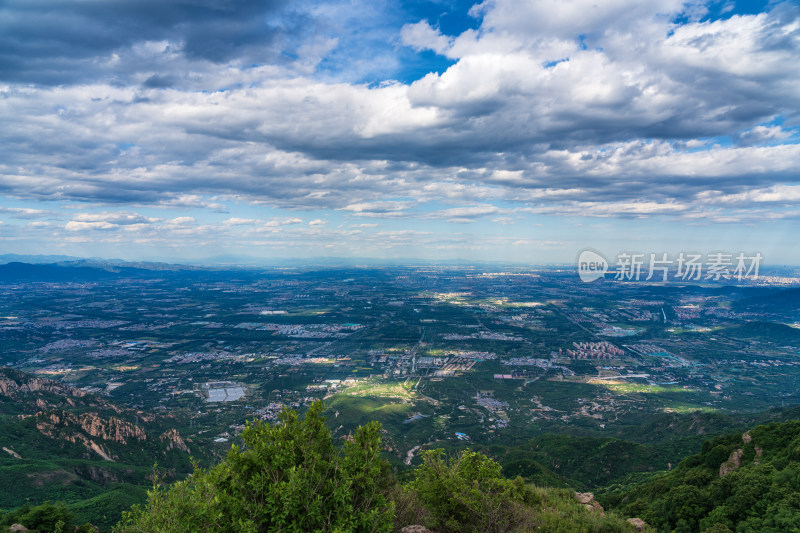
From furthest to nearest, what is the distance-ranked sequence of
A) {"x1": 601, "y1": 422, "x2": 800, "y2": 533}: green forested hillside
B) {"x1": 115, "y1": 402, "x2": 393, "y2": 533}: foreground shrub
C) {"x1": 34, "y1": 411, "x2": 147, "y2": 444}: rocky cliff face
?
1. {"x1": 34, "y1": 411, "x2": 147, "y2": 444}: rocky cliff face
2. {"x1": 601, "y1": 422, "x2": 800, "y2": 533}: green forested hillside
3. {"x1": 115, "y1": 402, "x2": 393, "y2": 533}: foreground shrub

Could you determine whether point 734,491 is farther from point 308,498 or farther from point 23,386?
point 23,386

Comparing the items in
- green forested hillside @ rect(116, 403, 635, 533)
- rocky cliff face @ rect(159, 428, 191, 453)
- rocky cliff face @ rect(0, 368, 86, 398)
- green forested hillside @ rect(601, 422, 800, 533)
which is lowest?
rocky cliff face @ rect(159, 428, 191, 453)

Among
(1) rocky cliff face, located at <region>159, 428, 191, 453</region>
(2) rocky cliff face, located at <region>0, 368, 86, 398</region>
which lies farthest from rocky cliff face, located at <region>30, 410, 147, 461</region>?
(2) rocky cliff face, located at <region>0, 368, 86, 398</region>

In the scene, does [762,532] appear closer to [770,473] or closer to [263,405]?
[770,473]

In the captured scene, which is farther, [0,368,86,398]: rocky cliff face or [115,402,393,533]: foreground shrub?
[0,368,86,398]: rocky cliff face

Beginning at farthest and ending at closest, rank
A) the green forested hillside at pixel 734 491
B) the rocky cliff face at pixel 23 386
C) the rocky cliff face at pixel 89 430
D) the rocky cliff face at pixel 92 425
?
the rocky cliff face at pixel 23 386
the rocky cliff face at pixel 92 425
the rocky cliff face at pixel 89 430
the green forested hillside at pixel 734 491

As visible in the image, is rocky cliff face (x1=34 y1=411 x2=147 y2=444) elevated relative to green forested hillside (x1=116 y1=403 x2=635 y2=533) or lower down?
lower down

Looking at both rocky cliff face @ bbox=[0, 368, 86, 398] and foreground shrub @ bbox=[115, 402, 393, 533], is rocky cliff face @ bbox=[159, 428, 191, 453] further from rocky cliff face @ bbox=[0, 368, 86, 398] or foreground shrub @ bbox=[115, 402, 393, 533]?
foreground shrub @ bbox=[115, 402, 393, 533]

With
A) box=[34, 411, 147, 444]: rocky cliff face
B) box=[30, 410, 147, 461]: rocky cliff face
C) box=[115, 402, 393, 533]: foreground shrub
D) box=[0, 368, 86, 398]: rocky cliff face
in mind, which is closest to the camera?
box=[115, 402, 393, 533]: foreground shrub

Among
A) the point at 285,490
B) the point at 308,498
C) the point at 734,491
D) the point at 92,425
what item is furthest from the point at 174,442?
the point at 734,491

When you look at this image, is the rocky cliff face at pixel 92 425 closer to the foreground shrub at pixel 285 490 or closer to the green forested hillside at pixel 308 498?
the green forested hillside at pixel 308 498

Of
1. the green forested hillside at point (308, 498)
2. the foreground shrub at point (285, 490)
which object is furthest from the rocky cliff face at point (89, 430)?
the foreground shrub at point (285, 490)
